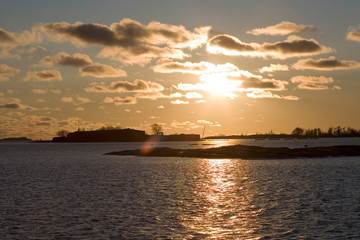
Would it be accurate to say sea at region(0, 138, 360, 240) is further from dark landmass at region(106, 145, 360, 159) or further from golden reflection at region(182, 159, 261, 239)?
dark landmass at region(106, 145, 360, 159)

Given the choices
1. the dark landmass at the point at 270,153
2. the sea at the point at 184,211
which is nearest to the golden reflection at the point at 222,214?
the sea at the point at 184,211

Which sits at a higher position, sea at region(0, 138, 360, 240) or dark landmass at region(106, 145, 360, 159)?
dark landmass at region(106, 145, 360, 159)

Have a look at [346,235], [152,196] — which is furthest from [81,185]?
[346,235]

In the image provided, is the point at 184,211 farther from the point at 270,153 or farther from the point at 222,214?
the point at 270,153

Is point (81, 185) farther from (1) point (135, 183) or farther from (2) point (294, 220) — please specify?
(2) point (294, 220)

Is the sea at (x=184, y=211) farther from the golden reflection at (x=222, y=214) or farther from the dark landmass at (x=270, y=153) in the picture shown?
the dark landmass at (x=270, y=153)

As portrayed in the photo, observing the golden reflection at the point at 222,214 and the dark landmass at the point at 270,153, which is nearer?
the golden reflection at the point at 222,214

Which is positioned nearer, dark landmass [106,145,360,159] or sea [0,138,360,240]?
sea [0,138,360,240]

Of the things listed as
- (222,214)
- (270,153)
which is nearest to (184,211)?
(222,214)

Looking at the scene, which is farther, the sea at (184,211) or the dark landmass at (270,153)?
the dark landmass at (270,153)

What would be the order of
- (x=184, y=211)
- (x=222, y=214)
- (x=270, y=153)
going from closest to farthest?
1. (x=222, y=214)
2. (x=184, y=211)
3. (x=270, y=153)

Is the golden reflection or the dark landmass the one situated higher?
the dark landmass

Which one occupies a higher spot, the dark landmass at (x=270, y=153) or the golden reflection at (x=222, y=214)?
the dark landmass at (x=270, y=153)

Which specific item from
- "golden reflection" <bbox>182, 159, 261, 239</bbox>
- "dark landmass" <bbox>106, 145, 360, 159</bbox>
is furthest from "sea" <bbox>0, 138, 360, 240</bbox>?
"dark landmass" <bbox>106, 145, 360, 159</bbox>
